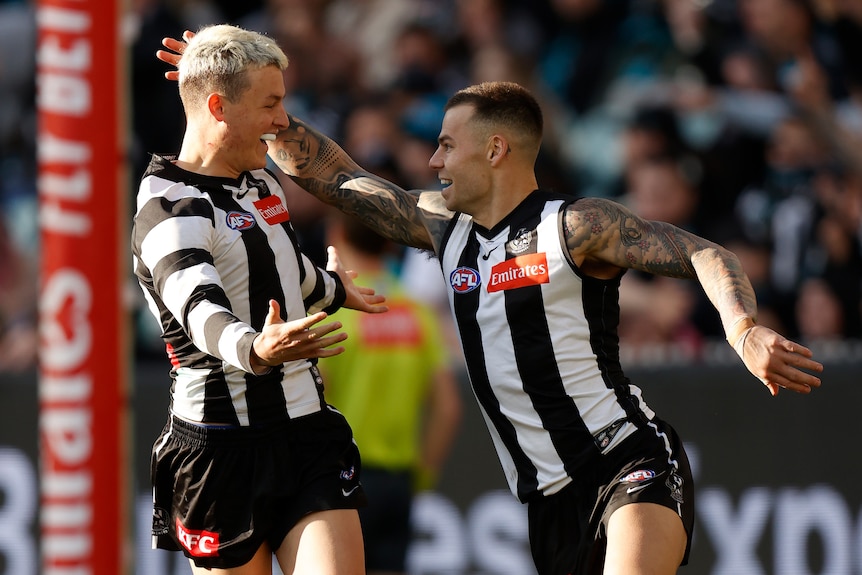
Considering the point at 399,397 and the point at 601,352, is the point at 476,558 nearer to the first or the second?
the point at 399,397

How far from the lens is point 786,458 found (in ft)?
26.8

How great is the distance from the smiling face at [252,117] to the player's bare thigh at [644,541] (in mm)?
1828

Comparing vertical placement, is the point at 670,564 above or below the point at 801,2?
below

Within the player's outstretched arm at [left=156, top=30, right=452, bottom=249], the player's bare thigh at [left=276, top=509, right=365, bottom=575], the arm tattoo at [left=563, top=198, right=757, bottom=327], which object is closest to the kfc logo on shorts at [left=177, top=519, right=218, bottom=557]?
the player's bare thigh at [left=276, top=509, right=365, bottom=575]

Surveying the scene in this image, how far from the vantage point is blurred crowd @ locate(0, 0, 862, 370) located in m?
9.14

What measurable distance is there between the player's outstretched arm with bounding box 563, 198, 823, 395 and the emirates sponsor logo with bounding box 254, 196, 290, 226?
40.9 inches

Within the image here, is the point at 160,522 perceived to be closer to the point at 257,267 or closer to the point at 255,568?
the point at 255,568

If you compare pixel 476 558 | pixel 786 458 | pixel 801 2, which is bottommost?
pixel 476 558

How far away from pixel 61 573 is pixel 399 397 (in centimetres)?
307

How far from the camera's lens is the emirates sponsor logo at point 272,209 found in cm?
469

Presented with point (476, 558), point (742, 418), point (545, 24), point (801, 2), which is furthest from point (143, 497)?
point (801, 2)

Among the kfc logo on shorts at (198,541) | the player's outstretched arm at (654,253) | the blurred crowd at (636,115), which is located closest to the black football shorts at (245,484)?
the kfc logo on shorts at (198,541)

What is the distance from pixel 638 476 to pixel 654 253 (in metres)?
0.80

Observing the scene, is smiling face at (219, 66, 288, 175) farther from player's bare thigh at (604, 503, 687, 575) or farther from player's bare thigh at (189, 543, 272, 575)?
player's bare thigh at (604, 503, 687, 575)
